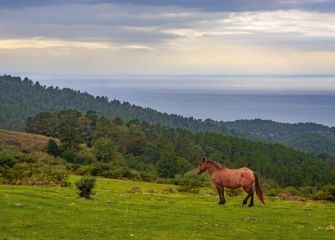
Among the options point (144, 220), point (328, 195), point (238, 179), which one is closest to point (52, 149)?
point (328, 195)

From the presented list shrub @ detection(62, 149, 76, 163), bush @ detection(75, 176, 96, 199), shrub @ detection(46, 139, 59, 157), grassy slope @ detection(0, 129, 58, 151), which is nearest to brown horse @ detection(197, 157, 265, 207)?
bush @ detection(75, 176, 96, 199)

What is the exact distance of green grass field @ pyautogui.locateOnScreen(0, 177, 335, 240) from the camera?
15.5m

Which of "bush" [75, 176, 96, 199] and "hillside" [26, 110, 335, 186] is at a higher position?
"hillside" [26, 110, 335, 186]

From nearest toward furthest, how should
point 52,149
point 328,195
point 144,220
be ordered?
point 144,220, point 328,195, point 52,149

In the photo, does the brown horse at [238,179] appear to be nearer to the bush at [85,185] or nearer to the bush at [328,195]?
the bush at [85,185]

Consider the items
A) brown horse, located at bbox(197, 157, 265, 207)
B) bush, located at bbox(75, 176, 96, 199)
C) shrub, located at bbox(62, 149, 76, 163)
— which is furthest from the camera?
shrub, located at bbox(62, 149, 76, 163)

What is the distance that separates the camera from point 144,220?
1830 cm

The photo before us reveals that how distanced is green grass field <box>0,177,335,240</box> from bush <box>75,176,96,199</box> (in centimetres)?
98

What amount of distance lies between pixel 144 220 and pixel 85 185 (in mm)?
7070

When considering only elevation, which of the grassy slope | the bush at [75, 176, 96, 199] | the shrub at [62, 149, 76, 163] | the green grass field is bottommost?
the green grass field

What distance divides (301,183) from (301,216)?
8804 centimetres

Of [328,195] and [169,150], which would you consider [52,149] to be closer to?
[169,150]

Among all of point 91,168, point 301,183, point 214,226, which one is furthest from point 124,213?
point 301,183

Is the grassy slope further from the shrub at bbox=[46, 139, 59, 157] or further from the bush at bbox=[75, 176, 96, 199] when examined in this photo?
the bush at bbox=[75, 176, 96, 199]
